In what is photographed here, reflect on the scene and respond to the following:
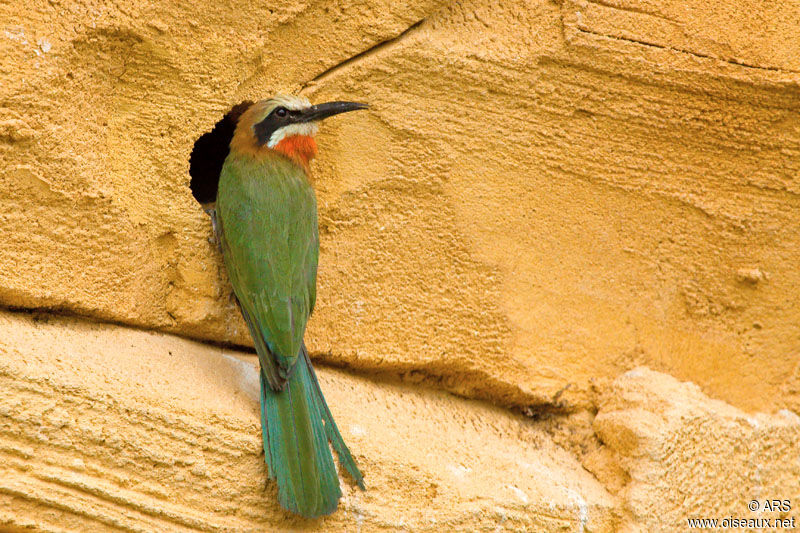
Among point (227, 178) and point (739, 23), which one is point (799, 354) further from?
point (227, 178)

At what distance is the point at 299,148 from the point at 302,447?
0.97 metres

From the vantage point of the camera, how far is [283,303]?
2.70m

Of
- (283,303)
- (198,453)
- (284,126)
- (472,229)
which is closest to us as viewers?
(198,453)

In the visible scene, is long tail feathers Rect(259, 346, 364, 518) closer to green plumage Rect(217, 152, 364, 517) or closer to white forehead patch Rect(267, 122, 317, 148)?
green plumage Rect(217, 152, 364, 517)

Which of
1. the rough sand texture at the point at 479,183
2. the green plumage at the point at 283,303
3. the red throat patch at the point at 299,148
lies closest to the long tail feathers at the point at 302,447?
the green plumage at the point at 283,303

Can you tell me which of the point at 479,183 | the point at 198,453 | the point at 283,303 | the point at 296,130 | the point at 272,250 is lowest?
the point at 198,453

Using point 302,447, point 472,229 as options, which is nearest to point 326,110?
point 472,229

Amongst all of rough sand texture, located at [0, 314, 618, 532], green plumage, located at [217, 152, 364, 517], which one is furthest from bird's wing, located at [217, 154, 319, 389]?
rough sand texture, located at [0, 314, 618, 532]

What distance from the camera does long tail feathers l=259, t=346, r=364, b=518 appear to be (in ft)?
7.91

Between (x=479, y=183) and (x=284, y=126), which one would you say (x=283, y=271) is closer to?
(x=284, y=126)

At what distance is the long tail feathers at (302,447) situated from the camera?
2410 millimetres

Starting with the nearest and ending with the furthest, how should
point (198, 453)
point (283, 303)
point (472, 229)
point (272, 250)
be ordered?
point (198, 453)
point (283, 303)
point (272, 250)
point (472, 229)

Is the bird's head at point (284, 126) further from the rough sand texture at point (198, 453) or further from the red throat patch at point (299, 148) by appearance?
the rough sand texture at point (198, 453)

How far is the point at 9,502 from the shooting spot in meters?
2.20
